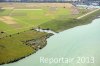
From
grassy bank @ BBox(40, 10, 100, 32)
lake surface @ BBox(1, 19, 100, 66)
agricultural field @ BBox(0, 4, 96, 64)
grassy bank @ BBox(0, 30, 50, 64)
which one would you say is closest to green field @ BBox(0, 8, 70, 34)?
agricultural field @ BBox(0, 4, 96, 64)

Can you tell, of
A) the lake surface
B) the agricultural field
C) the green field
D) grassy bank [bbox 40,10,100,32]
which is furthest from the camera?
grassy bank [bbox 40,10,100,32]

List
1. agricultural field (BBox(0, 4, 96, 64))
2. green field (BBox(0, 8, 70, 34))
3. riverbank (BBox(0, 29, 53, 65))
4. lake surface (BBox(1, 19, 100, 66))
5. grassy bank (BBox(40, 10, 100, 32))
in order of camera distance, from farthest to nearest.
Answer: grassy bank (BBox(40, 10, 100, 32)), green field (BBox(0, 8, 70, 34)), agricultural field (BBox(0, 4, 96, 64)), riverbank (BBox(0, 29, 53, 65)), lake surface (BBox(1, 19, 100, 66))

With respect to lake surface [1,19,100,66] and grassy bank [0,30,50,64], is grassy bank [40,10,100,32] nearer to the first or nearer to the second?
lake surface [1,19,100,66]

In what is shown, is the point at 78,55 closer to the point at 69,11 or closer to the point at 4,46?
the point at 4,46

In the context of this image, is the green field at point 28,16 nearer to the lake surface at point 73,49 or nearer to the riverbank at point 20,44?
the riverbank at point 20,44

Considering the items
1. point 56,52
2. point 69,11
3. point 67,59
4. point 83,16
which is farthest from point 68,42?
point 69,11

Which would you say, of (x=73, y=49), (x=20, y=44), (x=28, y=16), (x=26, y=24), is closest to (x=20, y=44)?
(x=20, y=44)

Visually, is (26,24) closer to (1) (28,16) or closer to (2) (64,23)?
(1) (28,16)

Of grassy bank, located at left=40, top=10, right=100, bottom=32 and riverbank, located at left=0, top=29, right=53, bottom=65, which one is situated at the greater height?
riverbank, located at left=0, top=29, right=53, bottom=65
